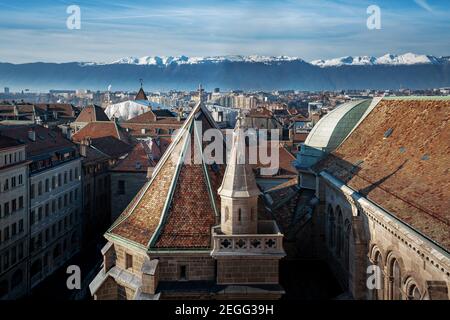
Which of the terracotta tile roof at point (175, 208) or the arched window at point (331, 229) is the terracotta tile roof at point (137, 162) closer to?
the arched window at point (331, 229)

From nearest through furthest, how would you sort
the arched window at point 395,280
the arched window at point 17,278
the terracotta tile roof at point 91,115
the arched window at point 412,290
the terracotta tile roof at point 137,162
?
the arched window at point 412,290 → the arched window at point 395,280 → the arched window at point 17,278 → the terracotta tile roof at point 137,162 → the terracotta tile roof at point 91,115

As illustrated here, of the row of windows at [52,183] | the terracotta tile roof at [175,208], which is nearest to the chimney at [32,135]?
the row of windows at [52,183]

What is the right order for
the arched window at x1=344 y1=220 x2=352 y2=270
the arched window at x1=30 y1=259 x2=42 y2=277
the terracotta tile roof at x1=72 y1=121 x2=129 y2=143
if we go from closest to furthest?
the arched window at x1=344 y1=220 x2=352 y2=270
the arched window at x1=30 y1=259 x2=42 y2=277
the terracotta tile roof at x1=72 y1=121 x2=129 y2=143

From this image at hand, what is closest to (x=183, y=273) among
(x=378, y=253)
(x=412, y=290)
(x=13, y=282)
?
(x=378, y=253)

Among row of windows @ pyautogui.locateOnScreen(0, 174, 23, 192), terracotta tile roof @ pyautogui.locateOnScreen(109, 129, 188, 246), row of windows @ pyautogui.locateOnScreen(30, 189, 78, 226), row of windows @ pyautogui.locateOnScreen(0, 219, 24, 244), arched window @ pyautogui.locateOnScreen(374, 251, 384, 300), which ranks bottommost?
row of windows @ pyautogui.locateOnScreen(0, 219, 24, 244)

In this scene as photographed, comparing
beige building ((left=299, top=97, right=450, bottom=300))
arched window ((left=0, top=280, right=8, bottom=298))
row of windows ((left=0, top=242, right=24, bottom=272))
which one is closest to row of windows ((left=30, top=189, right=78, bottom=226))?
row of windows ((left=0, top=242, right=24, bottom=272))

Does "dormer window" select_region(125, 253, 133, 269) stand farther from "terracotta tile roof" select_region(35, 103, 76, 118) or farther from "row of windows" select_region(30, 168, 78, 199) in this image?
"terracotta tile roof" select_region(35, 103, 76, 118)

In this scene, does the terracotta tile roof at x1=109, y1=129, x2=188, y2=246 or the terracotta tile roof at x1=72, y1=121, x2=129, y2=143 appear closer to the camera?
the terracotta tile roof at x1=109, y1=129, x2=188, y2=246
